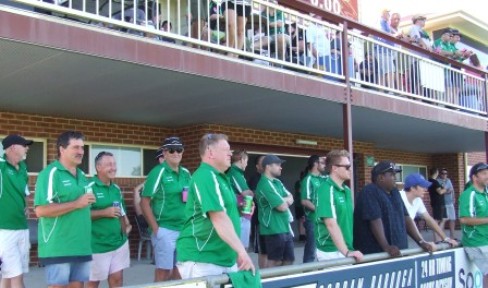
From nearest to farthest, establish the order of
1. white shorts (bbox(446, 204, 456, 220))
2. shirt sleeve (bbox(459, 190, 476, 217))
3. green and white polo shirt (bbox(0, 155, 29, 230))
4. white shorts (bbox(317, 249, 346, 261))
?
1. green and white polo shirt (bbox(0, 155, 29, 230))
2. white shorts (bbox(317, 249, 346, 261))
3. shirt sleeve (bbox(459, 190, 476, 217))
4. white shorts (bbox(446, 204, 456, 220))

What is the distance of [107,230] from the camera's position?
5074mm

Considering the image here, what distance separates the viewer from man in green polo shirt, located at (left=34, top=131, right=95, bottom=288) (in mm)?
4184

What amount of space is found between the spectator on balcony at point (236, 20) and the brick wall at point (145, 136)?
3125mm

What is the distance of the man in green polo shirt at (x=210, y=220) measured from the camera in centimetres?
366

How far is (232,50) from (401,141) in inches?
330

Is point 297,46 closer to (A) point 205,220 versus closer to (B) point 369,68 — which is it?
(B) point 369,68

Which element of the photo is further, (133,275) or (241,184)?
(133,275)

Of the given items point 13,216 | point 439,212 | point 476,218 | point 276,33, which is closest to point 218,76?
point 276,33

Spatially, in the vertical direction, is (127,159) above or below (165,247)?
above

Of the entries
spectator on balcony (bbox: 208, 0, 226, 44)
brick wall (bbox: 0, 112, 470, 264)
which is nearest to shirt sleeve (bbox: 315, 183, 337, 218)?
spectator on balcony (bbox: 208, 0, 226, 44)

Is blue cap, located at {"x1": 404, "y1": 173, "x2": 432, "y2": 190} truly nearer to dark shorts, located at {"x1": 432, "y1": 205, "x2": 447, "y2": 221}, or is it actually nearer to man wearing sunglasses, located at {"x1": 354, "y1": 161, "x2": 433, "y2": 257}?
man wearing sunglasses, located at {"x1": 354, "y1": 161, "x2": 433, "y2": 257}

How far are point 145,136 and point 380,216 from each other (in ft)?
19.2

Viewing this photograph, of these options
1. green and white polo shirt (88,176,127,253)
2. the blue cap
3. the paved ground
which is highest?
the blue cap

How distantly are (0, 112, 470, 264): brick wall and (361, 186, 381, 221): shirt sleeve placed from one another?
528cm
